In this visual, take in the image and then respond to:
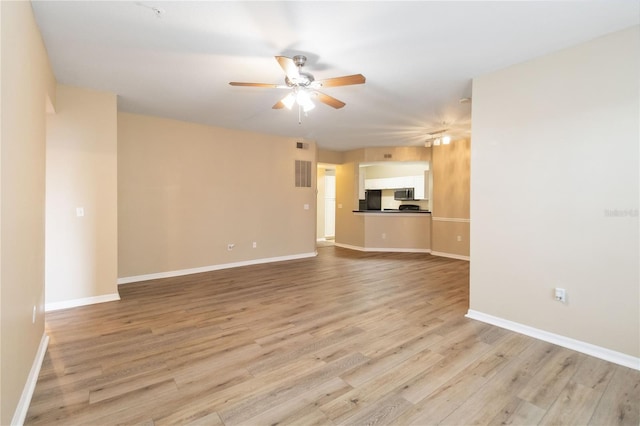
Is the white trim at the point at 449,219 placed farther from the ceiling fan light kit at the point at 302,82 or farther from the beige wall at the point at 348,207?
the ceiling fan light kit at the point at 302,82

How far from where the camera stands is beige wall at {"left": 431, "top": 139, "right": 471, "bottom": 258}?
6676 millimetres

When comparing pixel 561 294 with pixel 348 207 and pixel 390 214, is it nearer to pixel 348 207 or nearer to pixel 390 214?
pixel 390 214

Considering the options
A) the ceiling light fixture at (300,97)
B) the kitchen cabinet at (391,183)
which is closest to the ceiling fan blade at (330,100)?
the ceiling light fixture at (300,97)

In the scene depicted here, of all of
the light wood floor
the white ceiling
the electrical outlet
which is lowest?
the light wood floor

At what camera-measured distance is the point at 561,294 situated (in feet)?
8.69

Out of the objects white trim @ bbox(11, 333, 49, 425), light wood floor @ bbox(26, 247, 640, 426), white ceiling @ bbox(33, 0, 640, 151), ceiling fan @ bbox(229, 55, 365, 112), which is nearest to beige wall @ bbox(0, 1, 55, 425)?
white trim @ bbox(11, 333, 49, 425)

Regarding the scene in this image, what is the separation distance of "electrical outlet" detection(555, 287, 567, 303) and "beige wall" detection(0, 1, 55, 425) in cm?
385

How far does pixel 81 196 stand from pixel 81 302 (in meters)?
1.28

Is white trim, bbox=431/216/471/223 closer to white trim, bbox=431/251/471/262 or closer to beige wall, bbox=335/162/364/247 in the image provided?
white trim, bbox=431/251/471/262

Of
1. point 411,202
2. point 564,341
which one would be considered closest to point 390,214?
point 411,202

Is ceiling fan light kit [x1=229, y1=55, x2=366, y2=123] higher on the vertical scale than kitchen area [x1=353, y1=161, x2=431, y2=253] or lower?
higher

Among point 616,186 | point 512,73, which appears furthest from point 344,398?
point 512,73

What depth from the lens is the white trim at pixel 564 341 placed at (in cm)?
230

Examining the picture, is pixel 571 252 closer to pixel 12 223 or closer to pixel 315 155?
pixel 12 223
